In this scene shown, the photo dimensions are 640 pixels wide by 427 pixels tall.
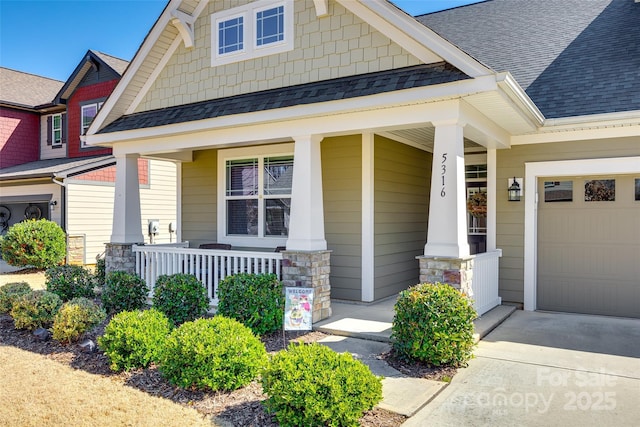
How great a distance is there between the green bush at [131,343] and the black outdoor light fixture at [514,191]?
19.1 ft

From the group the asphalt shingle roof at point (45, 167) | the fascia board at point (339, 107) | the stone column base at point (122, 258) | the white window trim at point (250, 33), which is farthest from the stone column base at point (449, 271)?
the asphalt shingle roof at point (45, 167)

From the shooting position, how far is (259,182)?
9.05 m

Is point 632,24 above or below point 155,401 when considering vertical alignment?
above

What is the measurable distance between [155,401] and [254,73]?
5269mm

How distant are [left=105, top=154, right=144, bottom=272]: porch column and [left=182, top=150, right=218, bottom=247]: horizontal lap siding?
1.46m

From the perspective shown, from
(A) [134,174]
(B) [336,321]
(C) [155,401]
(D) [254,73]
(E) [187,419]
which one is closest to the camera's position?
(E) [187,419]

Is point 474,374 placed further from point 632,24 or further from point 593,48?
point 632,24

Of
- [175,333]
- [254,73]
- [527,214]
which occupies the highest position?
[254,73]

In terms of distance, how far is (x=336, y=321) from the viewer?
21.4ft

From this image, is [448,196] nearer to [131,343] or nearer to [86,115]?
[131,343]

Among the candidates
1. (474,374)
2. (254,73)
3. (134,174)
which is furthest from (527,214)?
(134,174)

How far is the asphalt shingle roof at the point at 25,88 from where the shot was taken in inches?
693

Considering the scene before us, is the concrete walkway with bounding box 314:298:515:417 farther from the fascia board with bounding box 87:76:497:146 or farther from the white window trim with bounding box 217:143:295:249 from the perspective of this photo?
the fascia board with bounding box 87:76:497:146

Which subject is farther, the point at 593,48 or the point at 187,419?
the point at 593,48
